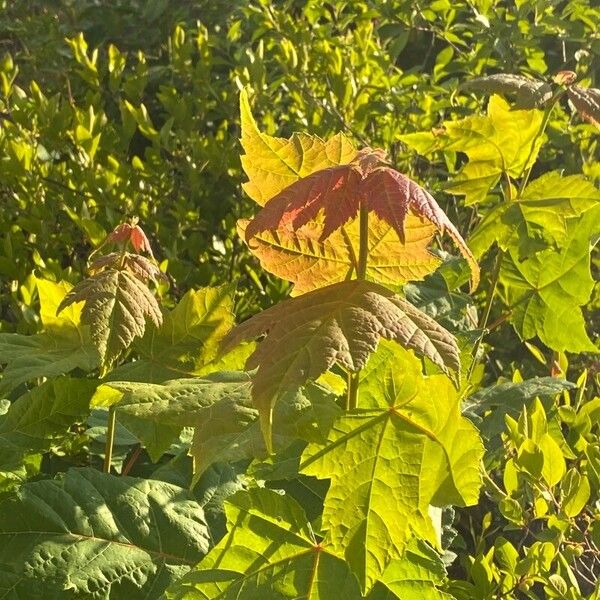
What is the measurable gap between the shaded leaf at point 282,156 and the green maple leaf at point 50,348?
1.26ft

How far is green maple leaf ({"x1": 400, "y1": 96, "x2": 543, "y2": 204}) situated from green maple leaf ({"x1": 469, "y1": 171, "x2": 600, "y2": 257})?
0.05 m

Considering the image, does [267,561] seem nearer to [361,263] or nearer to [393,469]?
[393,469]

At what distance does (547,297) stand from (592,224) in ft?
0.46

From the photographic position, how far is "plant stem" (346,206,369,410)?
88 cm

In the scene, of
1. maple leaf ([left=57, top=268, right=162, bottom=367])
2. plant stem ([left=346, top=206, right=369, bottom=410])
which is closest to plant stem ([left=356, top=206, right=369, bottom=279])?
plant stem ([left=346, top=206, right=369, bottom=410])

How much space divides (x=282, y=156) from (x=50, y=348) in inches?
19.6

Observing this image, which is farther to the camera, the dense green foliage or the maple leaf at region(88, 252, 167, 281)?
the maple leaf at region(88, 252, 167, 281)

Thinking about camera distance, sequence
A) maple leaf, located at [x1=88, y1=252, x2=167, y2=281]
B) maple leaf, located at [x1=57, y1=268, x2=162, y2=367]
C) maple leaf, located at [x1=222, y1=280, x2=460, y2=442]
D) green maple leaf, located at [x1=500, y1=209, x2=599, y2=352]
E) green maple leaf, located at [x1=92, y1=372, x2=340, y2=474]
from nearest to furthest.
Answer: maple leaf, located at [x1=222, y1=280, x2=460, y2=442] < green maple leaf, located at [x1=92, y1=372, x2=340, y2=474] < maple leaf, located at [x1=57, y1=268, x2=162, y2=367] < maple leaf, located at [x1=88, y1=252, x2=167, y2=281] < green maple leaf, located at [x1=500, y1=209, x2=599, y2=352]

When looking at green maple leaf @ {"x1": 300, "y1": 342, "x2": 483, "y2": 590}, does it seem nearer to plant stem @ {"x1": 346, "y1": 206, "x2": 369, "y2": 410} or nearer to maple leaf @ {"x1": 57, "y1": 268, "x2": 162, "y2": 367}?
plant stem @ {"x1": 346, "y1": 206, "x2": 369, "y2": 410}

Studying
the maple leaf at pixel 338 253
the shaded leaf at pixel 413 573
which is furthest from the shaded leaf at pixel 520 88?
the shaded leaf at pixel 413 573

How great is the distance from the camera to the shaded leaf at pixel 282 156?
982 millimetres

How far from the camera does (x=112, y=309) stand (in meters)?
1.15

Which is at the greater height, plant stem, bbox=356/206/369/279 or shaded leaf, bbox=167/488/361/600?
plant stem, bbox=356/206/369/279

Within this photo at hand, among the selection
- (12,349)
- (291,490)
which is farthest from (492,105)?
(12,349)
